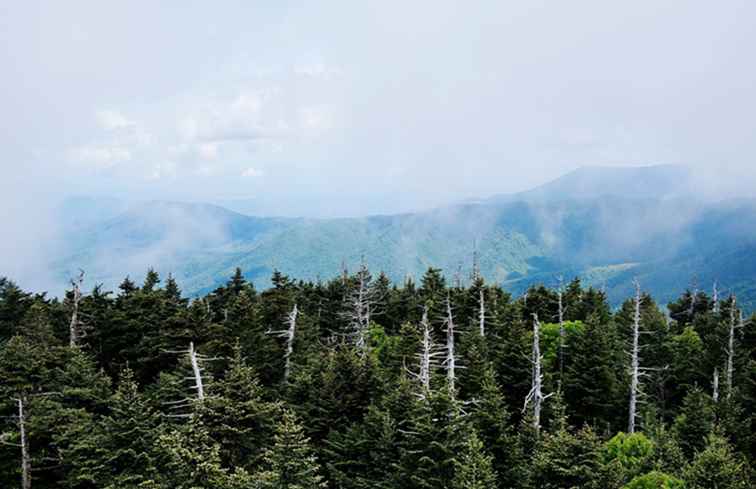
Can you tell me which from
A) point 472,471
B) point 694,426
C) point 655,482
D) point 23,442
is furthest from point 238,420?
point 694,426

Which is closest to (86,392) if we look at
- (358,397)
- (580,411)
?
(358,397)

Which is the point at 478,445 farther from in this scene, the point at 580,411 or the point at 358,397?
the point at 580,411

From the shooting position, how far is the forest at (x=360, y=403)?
86.6 ft

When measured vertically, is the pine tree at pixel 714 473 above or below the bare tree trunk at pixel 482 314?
below

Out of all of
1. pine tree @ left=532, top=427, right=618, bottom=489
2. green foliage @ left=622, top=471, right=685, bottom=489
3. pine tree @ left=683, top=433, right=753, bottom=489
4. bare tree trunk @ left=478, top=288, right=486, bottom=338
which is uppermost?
bare tree trunk @ left=478, top=288, right=486, bottom=338

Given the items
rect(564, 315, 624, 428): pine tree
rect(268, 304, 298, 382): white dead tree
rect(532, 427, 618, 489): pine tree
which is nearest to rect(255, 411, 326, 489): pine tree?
rect(532, 427, 618, 489): pine tree

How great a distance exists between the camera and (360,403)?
38844 millimetres

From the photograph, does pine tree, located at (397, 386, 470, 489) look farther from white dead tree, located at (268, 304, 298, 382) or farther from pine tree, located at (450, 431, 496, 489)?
white dead tree, located at (268, 304, 298, 382)

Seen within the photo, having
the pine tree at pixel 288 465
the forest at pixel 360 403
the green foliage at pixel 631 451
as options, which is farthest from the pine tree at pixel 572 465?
the pine tree at pixel 288 465

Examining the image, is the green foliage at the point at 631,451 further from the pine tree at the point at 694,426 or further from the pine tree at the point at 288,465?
the pine tree at the point at 288,465

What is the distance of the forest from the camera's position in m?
26.4

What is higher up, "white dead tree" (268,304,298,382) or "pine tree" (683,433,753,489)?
"white dead tree" (268,304,298,382)

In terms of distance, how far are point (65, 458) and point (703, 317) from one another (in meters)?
73.7

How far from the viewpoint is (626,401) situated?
49.5m
